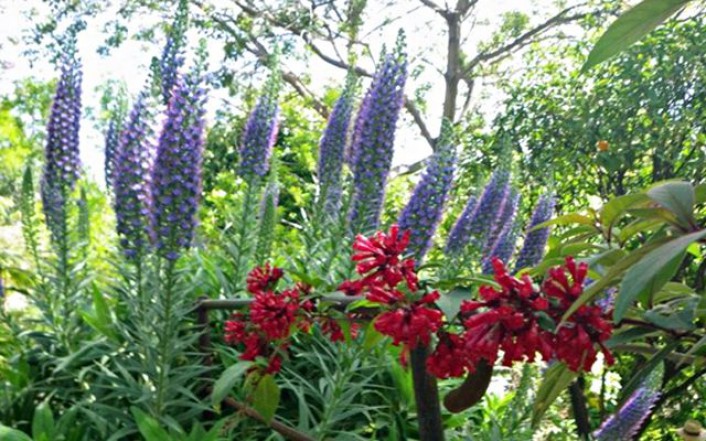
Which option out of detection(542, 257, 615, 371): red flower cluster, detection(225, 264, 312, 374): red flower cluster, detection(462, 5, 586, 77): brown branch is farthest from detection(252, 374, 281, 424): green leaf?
detection(462, 5, 586, 77): brown branch

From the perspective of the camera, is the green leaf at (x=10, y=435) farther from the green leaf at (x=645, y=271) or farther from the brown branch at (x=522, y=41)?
the brown branch at (x=522, y=41)

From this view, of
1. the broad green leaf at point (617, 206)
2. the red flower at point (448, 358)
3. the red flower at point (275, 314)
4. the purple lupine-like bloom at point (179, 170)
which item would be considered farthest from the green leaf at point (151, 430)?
the broad green leaf at point (617, 206)

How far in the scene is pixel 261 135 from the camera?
9.75 ft

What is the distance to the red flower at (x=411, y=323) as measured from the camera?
3.84 feet

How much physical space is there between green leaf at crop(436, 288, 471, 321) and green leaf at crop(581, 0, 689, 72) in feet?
1.13

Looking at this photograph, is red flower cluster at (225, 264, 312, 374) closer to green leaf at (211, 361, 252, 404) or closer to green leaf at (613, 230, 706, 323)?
green leaf at (211, 361, 252, 404)

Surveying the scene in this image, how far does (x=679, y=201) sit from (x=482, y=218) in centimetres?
203

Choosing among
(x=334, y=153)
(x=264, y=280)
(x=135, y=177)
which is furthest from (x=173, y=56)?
(x=264, y=280)

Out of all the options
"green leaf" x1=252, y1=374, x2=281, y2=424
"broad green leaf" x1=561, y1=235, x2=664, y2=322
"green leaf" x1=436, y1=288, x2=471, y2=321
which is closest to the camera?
"broad green leaf" x1=561, y1=235, x2=664, y2=322

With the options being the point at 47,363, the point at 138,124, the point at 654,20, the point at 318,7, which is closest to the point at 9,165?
the point at 47,363

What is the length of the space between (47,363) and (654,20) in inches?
79.1

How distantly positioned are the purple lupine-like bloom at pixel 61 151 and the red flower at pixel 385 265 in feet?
5.15

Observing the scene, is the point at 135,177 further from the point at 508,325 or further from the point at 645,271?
the point at 645,271

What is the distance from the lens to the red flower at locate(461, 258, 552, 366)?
110cm
